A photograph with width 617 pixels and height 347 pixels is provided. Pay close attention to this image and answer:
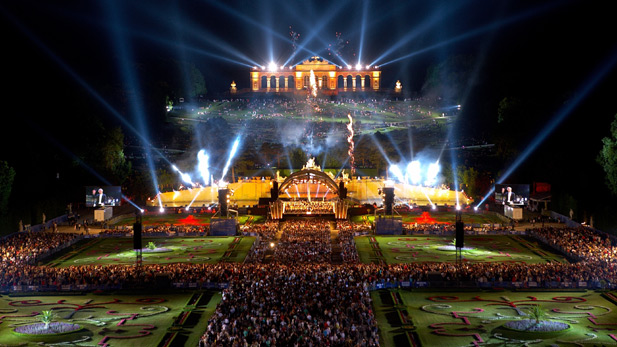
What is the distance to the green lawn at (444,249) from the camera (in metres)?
47.6

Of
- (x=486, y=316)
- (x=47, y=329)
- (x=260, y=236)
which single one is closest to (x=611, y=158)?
(x=260, y=236)

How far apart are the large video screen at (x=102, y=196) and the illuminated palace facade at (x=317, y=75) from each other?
92.2 m

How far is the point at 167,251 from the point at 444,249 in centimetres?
1987

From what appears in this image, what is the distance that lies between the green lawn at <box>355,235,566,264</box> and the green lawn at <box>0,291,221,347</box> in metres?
15.6

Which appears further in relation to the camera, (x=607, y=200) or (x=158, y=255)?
(x=607, y=200)

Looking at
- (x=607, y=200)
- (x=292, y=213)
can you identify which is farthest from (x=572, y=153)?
(x=292, y=213)

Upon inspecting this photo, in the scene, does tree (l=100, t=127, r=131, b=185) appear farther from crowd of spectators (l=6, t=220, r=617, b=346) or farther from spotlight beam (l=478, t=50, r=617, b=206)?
spotlight beam (l=478, t=50, r=617, b=206)

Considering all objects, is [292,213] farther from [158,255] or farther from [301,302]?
[301,302]

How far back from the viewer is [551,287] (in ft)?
124

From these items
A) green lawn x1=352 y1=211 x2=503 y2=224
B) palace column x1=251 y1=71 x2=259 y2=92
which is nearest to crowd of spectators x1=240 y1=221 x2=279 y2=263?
green lawn x1=352 y1=211 x2=503 y2=224

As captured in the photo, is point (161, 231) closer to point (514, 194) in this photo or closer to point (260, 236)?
point (260, 236)

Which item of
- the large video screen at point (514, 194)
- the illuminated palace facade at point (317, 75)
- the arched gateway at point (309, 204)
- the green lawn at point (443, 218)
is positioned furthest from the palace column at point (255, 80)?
the large video screen at point (514, 194)

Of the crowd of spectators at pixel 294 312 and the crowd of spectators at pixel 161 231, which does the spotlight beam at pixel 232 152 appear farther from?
the crowd of spectators at pixel 294 312

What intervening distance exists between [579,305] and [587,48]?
50.4 meters
